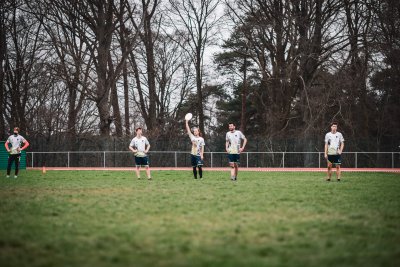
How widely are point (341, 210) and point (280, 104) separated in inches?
1134

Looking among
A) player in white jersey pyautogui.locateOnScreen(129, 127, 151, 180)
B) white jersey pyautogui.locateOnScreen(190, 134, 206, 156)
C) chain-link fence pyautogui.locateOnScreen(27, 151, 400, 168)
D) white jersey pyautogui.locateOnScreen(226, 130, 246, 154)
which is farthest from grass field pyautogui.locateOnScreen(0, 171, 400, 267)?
chain-link fence pyautogui.locateOnScreen(27, 151, 400, 168)

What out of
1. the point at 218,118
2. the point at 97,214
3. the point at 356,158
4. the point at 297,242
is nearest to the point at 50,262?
the point at 297,242

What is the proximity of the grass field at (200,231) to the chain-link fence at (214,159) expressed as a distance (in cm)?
2330

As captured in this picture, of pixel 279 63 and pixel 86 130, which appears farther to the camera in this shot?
pixel 86 130

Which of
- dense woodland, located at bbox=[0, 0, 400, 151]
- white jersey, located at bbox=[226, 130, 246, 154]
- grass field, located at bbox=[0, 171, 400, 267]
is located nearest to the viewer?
grass field, located at bbox=[0, 171, 400, 267]

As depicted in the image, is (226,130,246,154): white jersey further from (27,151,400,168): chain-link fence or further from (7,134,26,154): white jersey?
(27,151,400,168): chain-link fence

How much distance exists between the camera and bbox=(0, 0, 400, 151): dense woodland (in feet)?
112

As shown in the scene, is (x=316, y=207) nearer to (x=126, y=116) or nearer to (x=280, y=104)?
(x=280, y=104)

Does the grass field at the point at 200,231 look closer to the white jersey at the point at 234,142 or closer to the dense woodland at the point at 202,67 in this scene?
the white jersey at the point at 234,142

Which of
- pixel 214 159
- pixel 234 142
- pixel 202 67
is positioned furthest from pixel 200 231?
pixel 202 67

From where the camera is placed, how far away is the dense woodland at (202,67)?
34.2 m

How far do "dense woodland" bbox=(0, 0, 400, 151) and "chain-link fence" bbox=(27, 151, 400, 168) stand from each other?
0.80m

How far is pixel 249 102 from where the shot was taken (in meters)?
48.7

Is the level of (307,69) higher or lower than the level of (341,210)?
higher
